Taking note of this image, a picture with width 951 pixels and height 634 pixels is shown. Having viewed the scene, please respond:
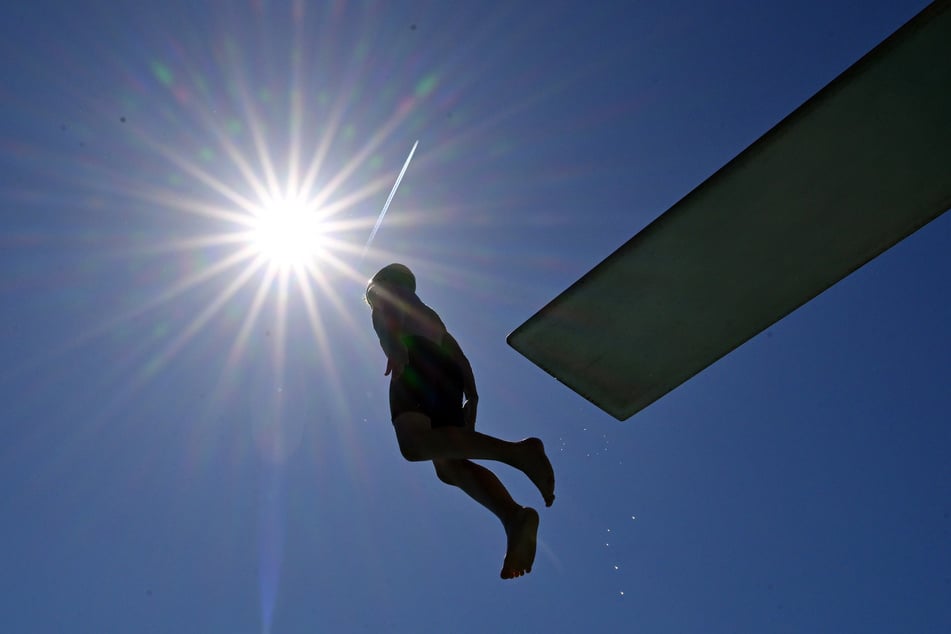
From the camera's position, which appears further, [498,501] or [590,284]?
[590,284]

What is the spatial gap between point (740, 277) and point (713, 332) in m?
0.29

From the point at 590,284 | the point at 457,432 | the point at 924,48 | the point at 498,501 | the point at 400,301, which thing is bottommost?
the point at 498,501

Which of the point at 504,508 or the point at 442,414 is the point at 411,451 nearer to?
the point at 442,414

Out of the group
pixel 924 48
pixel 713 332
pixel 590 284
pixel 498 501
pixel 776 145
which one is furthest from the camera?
pixel 713 332

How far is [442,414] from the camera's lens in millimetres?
2932

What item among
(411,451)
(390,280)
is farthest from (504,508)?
(390,280)

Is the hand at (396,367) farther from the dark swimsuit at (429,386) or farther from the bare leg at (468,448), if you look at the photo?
the bare leg at (468,448)

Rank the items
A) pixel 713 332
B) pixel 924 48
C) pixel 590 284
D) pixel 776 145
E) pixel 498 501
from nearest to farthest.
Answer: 1. pixel 924 48
2. pixel 776 145
3. pixel 498 501
4. pixel 590 284
5. pixel 713 332

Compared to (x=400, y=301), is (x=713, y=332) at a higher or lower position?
lower

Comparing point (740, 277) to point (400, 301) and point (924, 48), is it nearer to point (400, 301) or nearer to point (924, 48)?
point (924, 48)

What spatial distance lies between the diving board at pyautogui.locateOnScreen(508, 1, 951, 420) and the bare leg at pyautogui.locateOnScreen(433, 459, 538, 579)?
64 centimetres

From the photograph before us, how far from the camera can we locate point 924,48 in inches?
94.4

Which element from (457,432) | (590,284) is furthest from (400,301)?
(590,284)

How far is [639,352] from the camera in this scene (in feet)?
10.9
